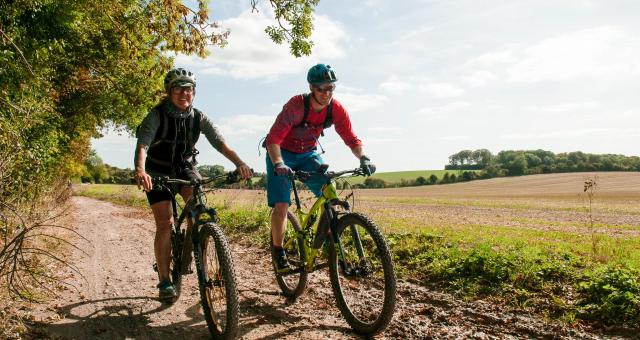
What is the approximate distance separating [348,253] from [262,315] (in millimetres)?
1267

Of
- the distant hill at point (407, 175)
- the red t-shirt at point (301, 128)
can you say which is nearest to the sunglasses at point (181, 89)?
the red t-shirt at point (301, 128)

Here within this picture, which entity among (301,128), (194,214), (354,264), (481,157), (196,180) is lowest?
(354,264)

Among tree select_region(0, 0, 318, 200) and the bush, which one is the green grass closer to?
tree select_region(0, 0, 318, 200)

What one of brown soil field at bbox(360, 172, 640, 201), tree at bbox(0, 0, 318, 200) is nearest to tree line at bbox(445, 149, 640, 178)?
brown soil field at bbox(360, 172, 640, 201)

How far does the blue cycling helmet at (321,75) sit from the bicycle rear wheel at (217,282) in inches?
73.1

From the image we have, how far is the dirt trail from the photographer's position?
430 centimetres

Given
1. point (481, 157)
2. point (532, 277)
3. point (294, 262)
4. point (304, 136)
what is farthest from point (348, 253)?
point (481, 157)

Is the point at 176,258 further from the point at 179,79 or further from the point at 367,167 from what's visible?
the point at 367,167

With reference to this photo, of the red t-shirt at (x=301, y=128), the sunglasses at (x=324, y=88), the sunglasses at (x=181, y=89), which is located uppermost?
the sunglasses at (x=181, y=89)

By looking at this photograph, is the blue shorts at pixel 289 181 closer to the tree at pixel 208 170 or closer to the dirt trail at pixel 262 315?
the tree at pixel 208 170

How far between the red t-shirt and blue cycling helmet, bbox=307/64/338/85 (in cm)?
33

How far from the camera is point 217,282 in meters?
4.07

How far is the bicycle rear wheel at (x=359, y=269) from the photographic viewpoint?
12.9ft

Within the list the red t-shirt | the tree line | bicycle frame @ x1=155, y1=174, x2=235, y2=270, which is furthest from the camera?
the tree line
